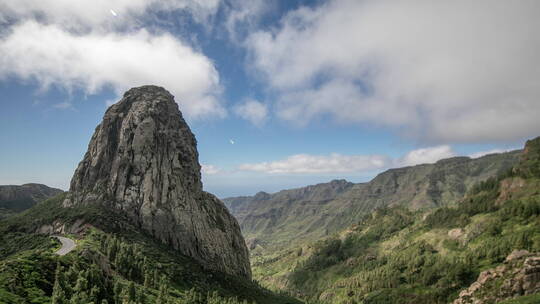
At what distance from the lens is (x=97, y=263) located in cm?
11256

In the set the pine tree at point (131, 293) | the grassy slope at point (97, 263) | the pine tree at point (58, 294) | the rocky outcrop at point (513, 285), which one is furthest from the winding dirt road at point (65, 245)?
the rocky outcrop at point (513, 285)

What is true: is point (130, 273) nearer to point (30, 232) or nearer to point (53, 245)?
point (53, 245)

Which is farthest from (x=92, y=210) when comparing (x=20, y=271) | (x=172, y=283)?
(x=20, y=271)

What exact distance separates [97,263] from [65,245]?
146 ft

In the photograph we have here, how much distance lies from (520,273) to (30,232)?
946 ft

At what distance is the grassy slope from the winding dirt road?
323 centimetres

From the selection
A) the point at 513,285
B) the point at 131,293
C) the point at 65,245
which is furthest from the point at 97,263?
the point at 513,285

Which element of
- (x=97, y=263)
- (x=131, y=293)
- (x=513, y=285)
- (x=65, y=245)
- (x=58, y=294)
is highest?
(x=65, y=245)

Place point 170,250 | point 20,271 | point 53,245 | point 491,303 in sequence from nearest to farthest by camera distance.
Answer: point 20,271 → point 53,245 → point 491,303 → point 170,250

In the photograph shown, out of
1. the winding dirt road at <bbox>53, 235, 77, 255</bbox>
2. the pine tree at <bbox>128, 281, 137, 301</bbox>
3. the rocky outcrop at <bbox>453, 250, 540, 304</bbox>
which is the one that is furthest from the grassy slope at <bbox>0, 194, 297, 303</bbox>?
the rocky outcrop at <bbox>453, 250, 540, 304</bbox>

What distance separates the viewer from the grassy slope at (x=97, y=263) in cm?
8112

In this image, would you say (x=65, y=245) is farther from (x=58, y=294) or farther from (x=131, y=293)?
(x=58, y=294)

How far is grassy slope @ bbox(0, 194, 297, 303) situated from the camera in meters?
81.1

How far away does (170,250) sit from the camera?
650ft
